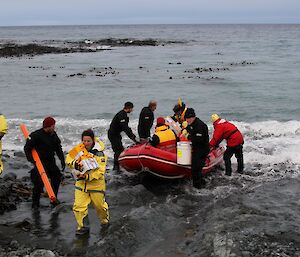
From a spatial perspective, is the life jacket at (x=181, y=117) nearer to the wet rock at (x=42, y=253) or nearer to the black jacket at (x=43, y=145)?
the black jacket at (x=43, y=145)

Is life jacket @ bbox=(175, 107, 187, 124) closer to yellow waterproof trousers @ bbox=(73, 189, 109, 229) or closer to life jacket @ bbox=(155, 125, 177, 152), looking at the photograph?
life jacket @ bbox=(155, 125, 177, 152)

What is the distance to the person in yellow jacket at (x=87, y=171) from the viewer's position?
648 cm

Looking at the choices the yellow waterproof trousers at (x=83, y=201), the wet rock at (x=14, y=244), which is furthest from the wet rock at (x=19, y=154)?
the yellow waterproof trousers at (x=83, y=201)

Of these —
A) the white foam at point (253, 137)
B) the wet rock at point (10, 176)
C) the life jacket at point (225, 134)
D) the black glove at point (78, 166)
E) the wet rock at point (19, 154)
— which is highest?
the black glove at point (78, 166)

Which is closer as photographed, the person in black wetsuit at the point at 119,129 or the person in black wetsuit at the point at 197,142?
the person in black wetsuit at the point at 197,142

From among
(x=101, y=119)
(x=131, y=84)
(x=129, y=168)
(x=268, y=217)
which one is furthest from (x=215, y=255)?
(x=131, y=84)

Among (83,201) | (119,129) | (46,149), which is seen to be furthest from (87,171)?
(119,129)

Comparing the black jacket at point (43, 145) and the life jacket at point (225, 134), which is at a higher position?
the black jacket at point (43, 145)

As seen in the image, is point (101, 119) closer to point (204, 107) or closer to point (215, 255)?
point (204, 107)

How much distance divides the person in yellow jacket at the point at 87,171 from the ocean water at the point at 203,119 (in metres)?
0.52

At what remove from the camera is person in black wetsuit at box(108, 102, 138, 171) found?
10283 millimetres

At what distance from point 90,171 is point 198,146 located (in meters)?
3.30

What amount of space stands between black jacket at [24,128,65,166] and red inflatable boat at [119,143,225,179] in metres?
2.23

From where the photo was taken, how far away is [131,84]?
29.4 meters
